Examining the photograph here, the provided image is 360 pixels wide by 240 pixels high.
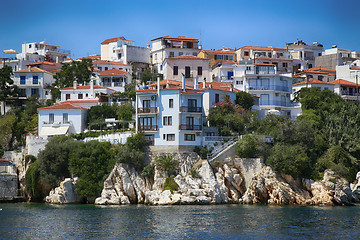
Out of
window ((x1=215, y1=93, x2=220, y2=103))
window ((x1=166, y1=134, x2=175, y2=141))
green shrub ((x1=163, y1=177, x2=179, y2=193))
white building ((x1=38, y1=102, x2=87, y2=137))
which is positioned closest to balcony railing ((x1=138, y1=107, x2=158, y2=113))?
window ((x1=166, y1=134, x2=175, y2=141))

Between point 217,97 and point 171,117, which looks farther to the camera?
point 217,97

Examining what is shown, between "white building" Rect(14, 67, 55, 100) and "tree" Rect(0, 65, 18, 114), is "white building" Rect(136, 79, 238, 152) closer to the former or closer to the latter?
"tree" Rect(0, 65, 18, 114)

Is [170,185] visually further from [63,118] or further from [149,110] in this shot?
[63,118]

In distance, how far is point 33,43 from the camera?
129125mm

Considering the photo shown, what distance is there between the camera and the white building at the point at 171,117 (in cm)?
6462

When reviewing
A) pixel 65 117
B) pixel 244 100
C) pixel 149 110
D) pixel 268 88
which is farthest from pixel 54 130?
pixel 268 88

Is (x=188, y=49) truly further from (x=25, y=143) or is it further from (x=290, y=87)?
(x=25, y=143)

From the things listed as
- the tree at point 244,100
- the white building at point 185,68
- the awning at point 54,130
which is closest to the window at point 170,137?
the tree at point 244,100

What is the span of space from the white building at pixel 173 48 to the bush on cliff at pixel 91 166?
3903 cm

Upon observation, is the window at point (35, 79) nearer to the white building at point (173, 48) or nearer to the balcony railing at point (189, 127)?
the white building at point (173, 48)

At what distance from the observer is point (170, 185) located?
2344 inches

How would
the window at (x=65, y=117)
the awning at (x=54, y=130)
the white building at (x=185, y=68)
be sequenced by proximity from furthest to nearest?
the white building at (x=185, y=68), the window at (x=65, y=117), the awning at (x=54, y=130)

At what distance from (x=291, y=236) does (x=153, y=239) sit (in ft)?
31.0

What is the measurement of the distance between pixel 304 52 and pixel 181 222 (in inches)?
3126
